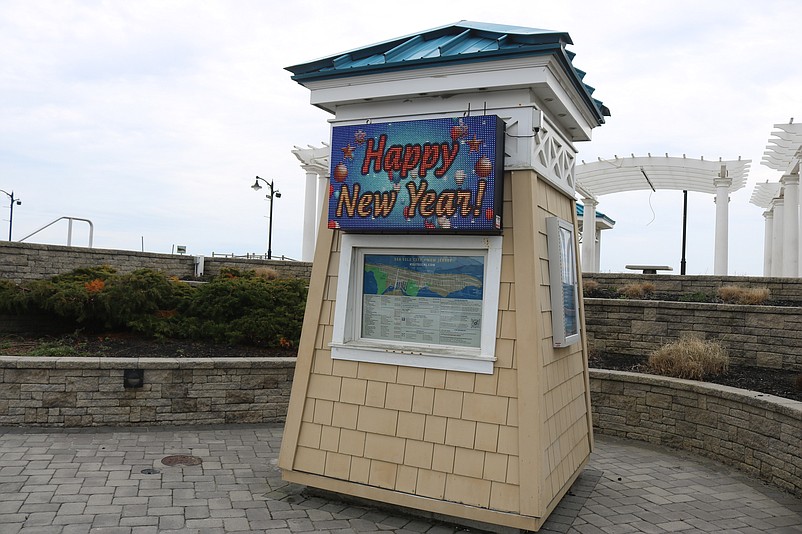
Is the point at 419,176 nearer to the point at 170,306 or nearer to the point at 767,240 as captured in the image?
the point at 170,306

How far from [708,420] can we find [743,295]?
4.21 metres

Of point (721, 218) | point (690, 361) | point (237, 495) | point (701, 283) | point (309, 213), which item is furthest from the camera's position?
point (309, 213)

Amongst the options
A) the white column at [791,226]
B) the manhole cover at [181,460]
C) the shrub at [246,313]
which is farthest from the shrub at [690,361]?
the white column at [791,226]

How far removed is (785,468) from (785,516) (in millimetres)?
782

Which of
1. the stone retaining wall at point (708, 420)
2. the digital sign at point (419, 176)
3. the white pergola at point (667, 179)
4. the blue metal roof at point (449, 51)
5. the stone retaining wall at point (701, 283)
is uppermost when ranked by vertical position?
the white pergola at point (667, 179)

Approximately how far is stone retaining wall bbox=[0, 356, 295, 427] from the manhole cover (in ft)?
4.12

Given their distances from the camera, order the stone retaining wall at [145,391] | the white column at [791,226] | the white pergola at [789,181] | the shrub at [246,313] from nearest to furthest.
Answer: the stone retaining wall at [145,391], the shrub at [246,313], the white pergola at [789,181], the white column at [791,226]

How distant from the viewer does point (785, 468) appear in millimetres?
5957

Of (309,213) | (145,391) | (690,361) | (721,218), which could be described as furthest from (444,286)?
(721,218)

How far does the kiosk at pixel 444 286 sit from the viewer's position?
462 centimetres

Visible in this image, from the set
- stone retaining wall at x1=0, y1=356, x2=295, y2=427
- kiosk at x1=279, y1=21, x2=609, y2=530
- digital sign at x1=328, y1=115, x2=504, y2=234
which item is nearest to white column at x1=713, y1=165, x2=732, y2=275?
kiosk at x1=279, y1=21, x2=609, y2=530

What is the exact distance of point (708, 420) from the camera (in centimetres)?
708

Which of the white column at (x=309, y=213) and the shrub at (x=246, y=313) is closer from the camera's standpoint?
the shrub at (x=246, y=313)

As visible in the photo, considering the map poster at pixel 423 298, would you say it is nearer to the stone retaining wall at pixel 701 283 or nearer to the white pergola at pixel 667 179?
the stone retaining wall at pixel 701 283
